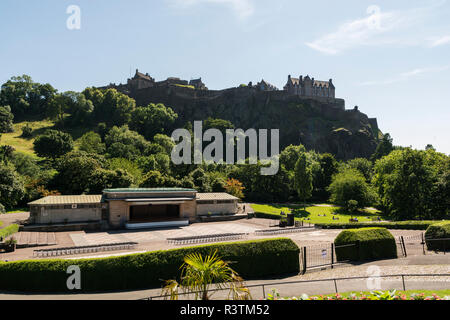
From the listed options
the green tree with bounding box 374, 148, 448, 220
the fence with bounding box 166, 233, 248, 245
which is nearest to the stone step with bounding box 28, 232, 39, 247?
the fence with bounding box 166, 233, 248, 245

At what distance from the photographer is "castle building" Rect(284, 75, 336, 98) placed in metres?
114

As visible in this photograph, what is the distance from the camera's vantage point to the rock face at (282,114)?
96.1 metres

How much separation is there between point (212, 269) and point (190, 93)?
10003cm

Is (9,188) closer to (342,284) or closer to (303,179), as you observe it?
(342,284)

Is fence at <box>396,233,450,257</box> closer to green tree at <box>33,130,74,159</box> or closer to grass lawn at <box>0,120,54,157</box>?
green tree at <box>33,130,74,159</box>

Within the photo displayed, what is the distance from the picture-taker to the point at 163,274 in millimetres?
15195

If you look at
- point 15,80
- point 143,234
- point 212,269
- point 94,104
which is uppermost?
point 15,80

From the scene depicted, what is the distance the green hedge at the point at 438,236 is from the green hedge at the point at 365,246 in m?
3.41

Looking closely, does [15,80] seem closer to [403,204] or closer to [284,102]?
[284,102]

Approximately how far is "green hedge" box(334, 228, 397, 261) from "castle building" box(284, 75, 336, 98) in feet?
322

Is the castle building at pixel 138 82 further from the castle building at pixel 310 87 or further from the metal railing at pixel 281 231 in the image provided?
the metal railing at pixel 281 231

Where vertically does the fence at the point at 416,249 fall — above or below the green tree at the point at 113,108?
below

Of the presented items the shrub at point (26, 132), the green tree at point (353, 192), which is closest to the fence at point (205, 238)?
the green tree at point (353, 192)
